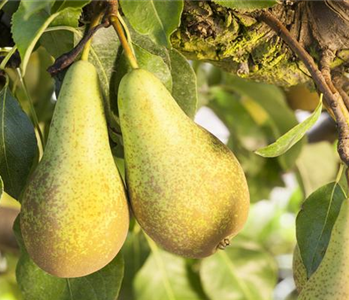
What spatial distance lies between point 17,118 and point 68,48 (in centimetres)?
9

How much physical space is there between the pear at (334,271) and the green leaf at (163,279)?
58 centimetres

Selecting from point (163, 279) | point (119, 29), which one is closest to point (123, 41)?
point (119, 29)

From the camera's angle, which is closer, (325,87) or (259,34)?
(325,87)

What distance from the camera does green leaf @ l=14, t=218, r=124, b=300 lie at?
2.71 ft

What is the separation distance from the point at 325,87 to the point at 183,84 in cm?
17

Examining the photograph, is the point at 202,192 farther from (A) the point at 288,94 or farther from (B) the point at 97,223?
(A) the point at 288,94

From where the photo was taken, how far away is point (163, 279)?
4.15ft

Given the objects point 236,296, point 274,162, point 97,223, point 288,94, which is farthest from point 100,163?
point 288,94

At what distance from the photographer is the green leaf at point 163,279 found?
1.25 meters

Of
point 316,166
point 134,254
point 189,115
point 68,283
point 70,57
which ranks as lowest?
point 316,166

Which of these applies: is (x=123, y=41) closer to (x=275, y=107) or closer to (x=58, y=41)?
(x=58, y=41)

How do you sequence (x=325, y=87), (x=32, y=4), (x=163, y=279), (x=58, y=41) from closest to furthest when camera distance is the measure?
1. (x=32, y=4)
2. (x=325, y=87)
3. (x=58, y=41)
4. (x=163, y=279)

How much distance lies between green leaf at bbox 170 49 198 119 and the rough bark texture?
0.02m

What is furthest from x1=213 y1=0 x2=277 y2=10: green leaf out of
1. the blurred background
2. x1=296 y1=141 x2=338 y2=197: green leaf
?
x1=296 y1=141 x2=338 y2=197: green leaf
